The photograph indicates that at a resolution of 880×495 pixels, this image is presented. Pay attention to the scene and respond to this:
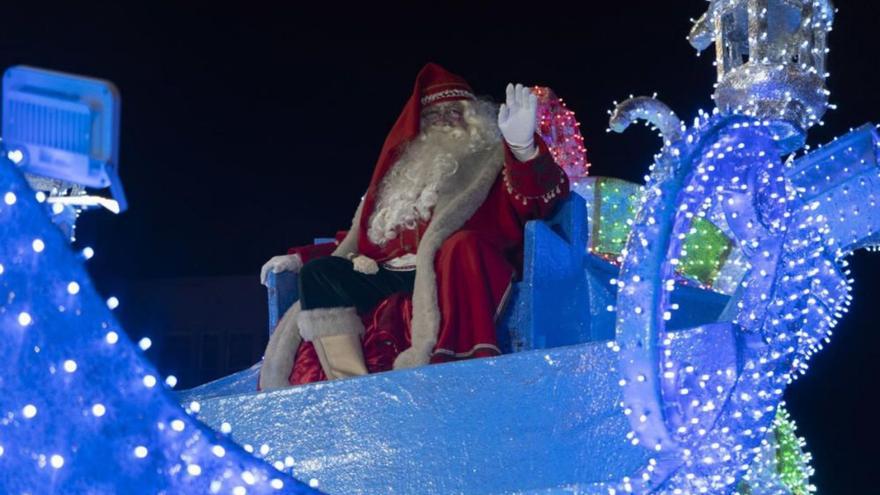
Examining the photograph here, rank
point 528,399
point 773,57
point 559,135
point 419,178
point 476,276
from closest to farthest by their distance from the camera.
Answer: point 528,399 < point 773,57 < point 476,276 < point 419,178 < point 559,135

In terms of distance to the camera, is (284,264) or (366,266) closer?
(366,266)

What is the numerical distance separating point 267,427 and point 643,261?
1.20m

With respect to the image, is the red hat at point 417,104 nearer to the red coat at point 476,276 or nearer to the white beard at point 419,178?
the white beard at point 419,178

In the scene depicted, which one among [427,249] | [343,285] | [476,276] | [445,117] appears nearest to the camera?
[476,276]

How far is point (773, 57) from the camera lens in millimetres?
3098

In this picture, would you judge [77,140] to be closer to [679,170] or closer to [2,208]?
[2,208]

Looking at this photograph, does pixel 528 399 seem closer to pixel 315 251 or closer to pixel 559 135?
pixel 315 251

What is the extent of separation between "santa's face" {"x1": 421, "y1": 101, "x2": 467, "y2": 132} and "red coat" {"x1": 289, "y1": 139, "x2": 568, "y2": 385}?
34 cm

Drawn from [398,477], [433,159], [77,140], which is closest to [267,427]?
[398,477]

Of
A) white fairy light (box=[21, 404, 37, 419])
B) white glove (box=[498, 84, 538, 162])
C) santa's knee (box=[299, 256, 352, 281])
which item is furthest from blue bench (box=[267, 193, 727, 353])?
white fairy light (box=[21, 404, 37, 419])

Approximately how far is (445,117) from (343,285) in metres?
0.70

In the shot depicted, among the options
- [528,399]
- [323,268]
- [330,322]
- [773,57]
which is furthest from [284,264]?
[773,57]

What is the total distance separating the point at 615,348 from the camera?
2.52 m

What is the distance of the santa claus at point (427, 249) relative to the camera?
3248mm
